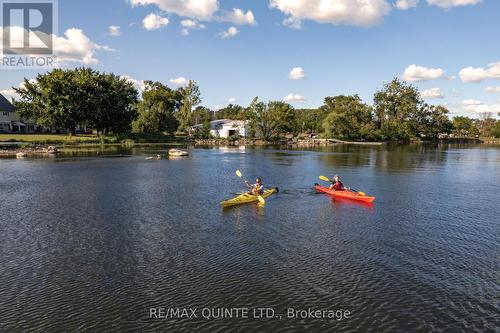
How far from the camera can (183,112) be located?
12850 centimetres

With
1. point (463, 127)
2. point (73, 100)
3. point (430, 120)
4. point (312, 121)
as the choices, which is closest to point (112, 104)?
point (73, 100)

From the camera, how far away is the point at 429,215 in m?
26.1

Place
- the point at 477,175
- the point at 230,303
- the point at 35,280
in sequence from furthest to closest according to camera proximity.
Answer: the point at 477,175 → the point at 35,280 → the point at 230,303

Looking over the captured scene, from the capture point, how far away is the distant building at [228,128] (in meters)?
133

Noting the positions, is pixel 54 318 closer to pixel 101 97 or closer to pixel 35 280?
pixel 35 280

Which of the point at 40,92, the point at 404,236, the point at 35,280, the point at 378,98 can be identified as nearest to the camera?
the point at 35,280

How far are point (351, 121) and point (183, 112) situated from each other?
59956 millimetres

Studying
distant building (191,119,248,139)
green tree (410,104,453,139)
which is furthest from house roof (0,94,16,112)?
green tree (410,104,453,139)

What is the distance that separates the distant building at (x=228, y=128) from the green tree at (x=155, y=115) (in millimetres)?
15137

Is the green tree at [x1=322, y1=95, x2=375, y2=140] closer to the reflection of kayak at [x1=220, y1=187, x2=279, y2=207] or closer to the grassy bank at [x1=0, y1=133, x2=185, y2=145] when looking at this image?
the grassy bank at [x1=0, y1=133, x2=185, y2=145]

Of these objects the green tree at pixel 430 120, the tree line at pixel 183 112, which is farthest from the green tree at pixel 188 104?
the green tree at pixel 430 120

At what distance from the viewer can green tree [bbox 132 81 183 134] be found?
116 metres

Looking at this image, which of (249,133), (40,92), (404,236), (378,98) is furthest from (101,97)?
(378,98)

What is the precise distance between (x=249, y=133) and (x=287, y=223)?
10744cm
